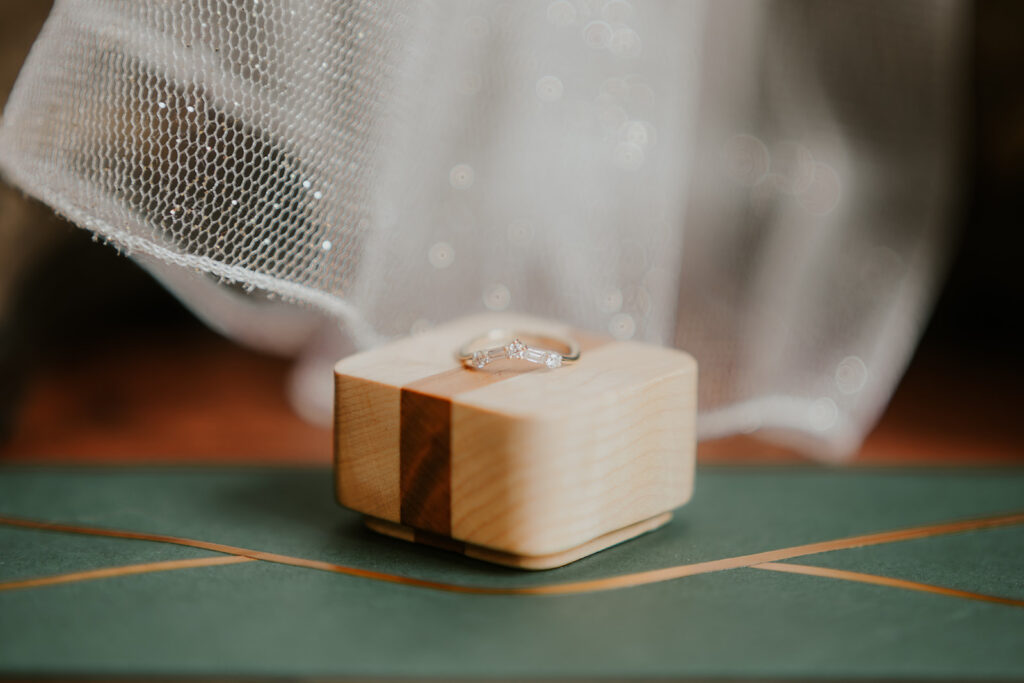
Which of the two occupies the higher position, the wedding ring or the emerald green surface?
the wedding ring

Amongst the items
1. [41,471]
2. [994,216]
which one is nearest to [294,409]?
[41,471]

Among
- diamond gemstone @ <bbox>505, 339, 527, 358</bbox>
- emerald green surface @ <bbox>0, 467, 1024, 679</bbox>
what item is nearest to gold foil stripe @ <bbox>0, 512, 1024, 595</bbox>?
emerald green surface @ <bbox>0, 467, 1024, 679</bbox>

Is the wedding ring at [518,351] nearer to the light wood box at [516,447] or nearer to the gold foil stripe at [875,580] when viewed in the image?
the light wood box at [516,447]

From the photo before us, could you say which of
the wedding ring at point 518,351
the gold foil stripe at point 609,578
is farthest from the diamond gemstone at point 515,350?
the gold foil stripe at point 609,578

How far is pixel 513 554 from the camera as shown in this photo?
48cm

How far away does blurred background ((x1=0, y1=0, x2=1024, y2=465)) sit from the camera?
691mm

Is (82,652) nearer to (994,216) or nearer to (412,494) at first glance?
(412,494)

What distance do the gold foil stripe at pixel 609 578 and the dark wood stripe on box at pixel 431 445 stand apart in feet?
0.09

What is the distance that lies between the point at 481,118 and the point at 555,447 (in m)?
0.29

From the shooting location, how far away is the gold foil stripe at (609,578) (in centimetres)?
48

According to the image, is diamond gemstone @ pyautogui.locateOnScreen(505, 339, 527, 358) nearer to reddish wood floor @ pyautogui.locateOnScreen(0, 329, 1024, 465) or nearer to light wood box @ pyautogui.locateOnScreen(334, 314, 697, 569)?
light wood box @ pyautogui.locateOnScreen(334, 314, 697, 569)

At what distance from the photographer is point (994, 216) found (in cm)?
84

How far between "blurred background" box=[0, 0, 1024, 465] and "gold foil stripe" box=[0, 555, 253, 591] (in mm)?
156

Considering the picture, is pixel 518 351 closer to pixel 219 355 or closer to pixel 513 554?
pixel 513 554
